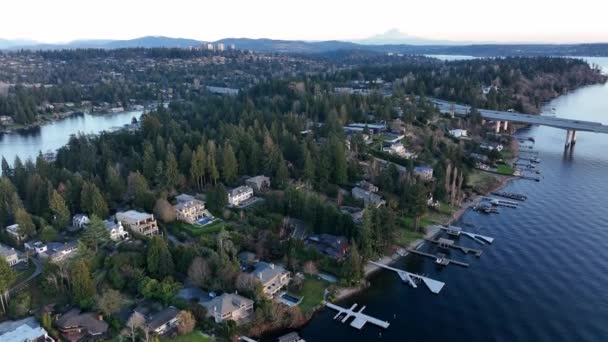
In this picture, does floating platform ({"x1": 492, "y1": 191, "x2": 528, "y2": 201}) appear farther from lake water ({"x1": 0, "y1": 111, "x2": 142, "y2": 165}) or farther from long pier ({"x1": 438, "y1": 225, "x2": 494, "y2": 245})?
lake water ({"x1": 0, "y1": 111, "x2": 142, "y2": 165})

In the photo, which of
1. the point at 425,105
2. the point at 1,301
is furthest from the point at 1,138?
the point at 425,105

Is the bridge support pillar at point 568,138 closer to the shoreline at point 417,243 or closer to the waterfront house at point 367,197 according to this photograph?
the shoreline at point 417,243

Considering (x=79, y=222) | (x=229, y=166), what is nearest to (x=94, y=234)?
(x=79, y=222)

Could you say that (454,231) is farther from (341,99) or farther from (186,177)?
(341,99)

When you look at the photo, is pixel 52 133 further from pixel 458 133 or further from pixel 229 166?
pixel 458 133

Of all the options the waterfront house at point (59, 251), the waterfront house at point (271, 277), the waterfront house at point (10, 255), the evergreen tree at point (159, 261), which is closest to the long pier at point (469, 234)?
the waterfront house at point (271, 277)

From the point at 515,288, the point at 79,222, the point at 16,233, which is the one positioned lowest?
the point at 515,288
